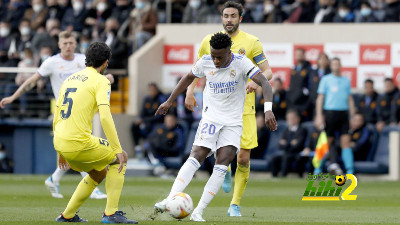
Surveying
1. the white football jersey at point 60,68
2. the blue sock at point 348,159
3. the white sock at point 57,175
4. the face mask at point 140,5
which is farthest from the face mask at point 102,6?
the white sock at point 57,175

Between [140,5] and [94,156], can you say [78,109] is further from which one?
[140,5]

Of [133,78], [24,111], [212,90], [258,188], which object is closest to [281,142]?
[258,188]

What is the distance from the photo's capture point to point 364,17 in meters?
24.2

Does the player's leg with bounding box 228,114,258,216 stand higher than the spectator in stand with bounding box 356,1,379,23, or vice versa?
the spectator in stand with bounding box 356,1,379,23

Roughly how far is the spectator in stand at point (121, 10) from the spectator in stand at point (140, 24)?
1.03 ft

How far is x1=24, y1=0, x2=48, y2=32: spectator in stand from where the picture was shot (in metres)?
28.5

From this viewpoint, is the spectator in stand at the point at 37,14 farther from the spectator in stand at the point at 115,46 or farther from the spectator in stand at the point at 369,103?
the spectator in stand at the point at 369,103

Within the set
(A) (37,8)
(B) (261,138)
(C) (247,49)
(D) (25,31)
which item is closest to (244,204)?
→ (C) (247,49)

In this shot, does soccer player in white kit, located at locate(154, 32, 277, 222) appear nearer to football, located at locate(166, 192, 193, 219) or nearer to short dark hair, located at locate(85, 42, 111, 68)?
football, located at locate(166, 192, 193, 219)

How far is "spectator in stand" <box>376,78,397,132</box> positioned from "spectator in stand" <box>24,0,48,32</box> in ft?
36.5

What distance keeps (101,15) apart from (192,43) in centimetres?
403

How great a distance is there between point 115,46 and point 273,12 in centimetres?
443

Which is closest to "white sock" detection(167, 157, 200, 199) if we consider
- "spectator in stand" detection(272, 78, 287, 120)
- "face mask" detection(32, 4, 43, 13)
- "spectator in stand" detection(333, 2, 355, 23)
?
"spectator in stand" detection(272, 78, 287, 120)

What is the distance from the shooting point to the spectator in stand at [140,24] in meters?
26.6
